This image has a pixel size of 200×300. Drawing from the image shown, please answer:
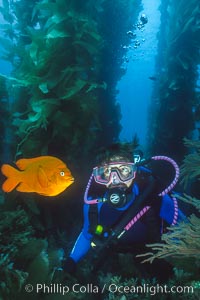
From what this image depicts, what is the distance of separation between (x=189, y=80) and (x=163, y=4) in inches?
179

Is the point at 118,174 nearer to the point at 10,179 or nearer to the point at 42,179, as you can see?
→ the point at 42,179

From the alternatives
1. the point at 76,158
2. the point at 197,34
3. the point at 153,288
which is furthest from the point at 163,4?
the point at 153,288

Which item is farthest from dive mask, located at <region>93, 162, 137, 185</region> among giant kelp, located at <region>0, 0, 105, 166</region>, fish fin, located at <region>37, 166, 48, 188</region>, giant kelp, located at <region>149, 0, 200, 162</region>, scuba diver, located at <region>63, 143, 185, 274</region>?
giant kelp, located at <region>149, 0, 200, 162</region>

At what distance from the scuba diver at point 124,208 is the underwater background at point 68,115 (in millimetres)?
353

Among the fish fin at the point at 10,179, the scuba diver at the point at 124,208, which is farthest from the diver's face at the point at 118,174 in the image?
the fish fin at the point at 10,179

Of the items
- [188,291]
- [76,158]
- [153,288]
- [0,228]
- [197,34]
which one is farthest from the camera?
[197,34]

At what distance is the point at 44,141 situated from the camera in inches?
165

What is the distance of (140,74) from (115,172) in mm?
59884

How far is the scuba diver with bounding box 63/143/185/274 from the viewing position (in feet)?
11.8

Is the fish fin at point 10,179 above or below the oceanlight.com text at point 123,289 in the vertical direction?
above

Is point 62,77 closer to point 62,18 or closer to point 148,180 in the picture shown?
point 62,18

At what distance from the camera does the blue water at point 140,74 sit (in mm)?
29678

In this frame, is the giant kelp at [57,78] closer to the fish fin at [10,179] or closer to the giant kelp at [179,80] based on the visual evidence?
the fish fin at [10,179]

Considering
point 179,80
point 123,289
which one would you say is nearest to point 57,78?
point 123,289
